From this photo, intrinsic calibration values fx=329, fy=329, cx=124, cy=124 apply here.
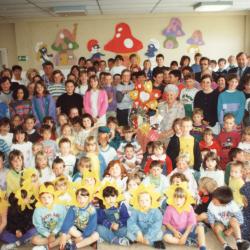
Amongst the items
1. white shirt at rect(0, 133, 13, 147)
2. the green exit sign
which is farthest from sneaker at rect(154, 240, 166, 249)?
the green exit sign

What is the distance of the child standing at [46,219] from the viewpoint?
9.87ft

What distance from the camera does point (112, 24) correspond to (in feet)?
27.6

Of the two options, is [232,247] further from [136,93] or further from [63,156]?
[136,93]

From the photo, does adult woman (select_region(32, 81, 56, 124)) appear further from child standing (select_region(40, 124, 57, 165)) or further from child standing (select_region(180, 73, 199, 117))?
child standing (select_region(180, 73, 199, 117))

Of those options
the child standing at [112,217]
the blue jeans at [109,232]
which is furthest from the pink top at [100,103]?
the blue jeans at [109,232]

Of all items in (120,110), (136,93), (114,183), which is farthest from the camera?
(120,110)

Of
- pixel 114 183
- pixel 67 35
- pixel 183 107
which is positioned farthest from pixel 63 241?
pixel 67 35

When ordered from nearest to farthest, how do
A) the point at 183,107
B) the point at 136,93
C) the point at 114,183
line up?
the point at 114,183
the point at 183,107
the point at 136,93

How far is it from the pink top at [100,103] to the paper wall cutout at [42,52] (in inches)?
166

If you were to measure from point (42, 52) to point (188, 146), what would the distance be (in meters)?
5.90

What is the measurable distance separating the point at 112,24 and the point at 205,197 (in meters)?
6.16

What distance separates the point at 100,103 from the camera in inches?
187

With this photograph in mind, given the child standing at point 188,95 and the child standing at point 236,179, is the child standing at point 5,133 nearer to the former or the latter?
the child standing at point 188,95

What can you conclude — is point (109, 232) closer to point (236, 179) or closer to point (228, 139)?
point (236, 179)
